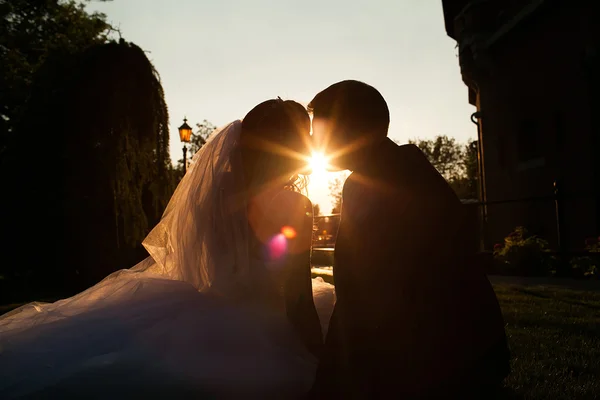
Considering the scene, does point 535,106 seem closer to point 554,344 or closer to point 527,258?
point 527,258

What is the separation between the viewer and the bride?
212 centimetres

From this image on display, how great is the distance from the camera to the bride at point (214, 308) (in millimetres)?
2117

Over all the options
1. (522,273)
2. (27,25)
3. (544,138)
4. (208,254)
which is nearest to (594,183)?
(544,138)

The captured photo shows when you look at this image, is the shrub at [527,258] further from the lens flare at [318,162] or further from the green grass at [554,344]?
the lens flare at [318,162]

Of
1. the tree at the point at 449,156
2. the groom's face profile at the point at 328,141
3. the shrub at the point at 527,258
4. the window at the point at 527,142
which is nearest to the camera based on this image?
the groom's face profile at the point at 328,141

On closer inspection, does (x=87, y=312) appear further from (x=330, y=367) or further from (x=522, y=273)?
(x=522, y=273)

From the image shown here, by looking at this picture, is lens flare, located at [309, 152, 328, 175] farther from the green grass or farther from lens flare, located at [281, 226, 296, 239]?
the green grass

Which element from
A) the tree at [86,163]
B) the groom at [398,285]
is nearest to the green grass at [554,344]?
the groom at [398,285]

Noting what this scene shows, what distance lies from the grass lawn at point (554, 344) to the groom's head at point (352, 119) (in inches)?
74.3

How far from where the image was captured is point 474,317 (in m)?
1.95

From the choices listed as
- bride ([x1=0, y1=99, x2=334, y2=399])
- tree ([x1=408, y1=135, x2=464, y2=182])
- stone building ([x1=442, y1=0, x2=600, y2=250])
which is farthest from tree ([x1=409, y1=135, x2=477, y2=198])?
bride ([x1=0, y1=99, x2=334, y2=399])

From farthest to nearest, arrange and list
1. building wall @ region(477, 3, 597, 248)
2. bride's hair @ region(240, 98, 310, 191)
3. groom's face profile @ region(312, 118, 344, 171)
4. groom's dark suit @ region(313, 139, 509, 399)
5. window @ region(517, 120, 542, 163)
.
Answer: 1. window @ region(517, 120, 542, 163)
2. building wall @ region(477, 3, 597, 248)
3. bride's hair @ region(240, 98, 310, 191)
4. groom's face profile @ region(312, 118, 344, 171)
5. groom's dark suit @ region(313, 139, 509, 399)

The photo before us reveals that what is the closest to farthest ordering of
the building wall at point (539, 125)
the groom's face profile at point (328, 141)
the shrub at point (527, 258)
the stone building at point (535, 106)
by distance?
the groom's face profile at point (328, 141), the shrub at point (527, 258), the stone building at point (535, 106), the building wall at point (539, 125)

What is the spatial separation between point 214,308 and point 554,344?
2897 mm
